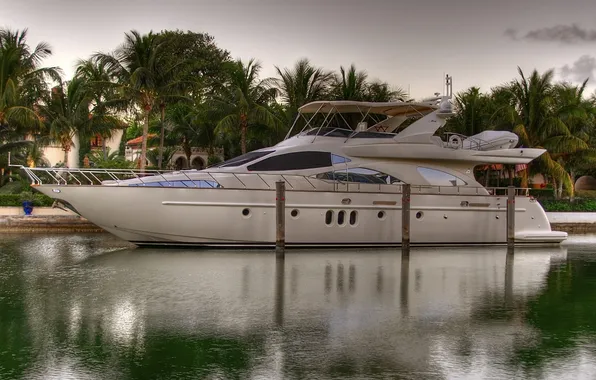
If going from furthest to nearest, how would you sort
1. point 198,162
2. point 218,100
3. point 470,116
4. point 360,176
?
point 198,162 < point 470,116 < point 218,100 < point 360,176

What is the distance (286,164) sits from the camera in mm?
23016

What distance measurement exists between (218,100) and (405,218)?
1754 cm

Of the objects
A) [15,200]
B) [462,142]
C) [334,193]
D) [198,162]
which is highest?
[198,162]

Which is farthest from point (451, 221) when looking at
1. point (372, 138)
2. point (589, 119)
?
point (589, 119)

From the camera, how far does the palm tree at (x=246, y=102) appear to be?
36125 mm

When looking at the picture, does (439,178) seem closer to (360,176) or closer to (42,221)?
(360,176)

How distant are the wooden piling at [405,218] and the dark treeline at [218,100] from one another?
46.4ft

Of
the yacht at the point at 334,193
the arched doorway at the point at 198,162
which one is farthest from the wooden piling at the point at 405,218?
the arched doorway at the point at 198,162

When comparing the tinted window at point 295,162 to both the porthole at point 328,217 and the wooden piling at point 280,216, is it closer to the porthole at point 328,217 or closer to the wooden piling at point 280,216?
the wooden piling at point 280,216

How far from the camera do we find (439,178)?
2505 centimetres

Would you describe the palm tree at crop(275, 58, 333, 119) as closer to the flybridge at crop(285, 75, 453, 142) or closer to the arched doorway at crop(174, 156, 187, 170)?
the flybridge at crop(285, 75, 453, 142)

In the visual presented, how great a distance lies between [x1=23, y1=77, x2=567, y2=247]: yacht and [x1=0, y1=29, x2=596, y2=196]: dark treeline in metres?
11.5

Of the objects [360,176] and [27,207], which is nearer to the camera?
[360,176]

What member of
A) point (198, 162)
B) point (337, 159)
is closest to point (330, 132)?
point (337, 159)
